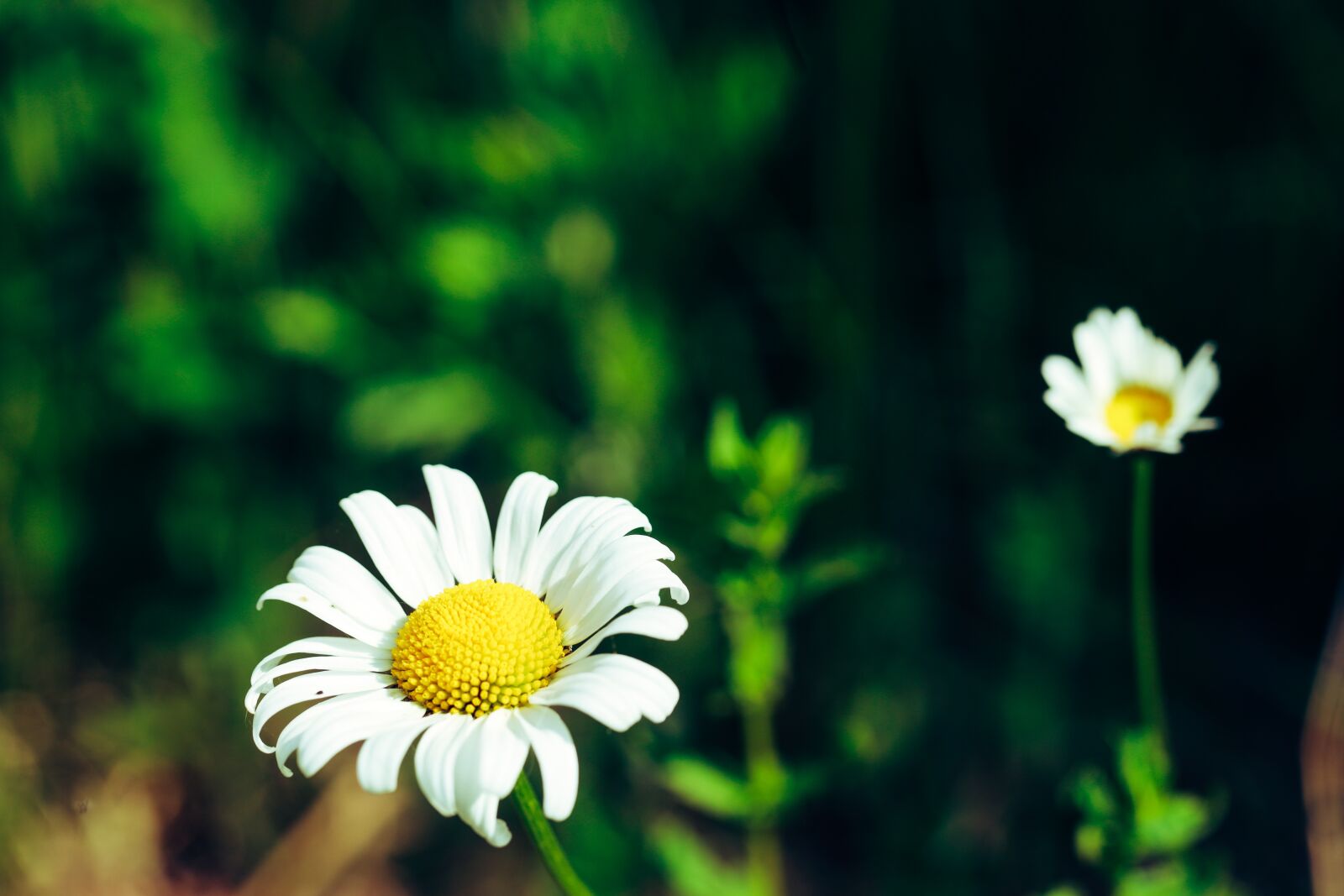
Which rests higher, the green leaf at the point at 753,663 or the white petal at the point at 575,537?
the green leaf at the point at 753,663

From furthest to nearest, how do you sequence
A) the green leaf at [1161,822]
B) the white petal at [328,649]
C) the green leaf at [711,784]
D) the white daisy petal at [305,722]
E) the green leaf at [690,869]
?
the green leaf at [690,869] < the green leaf at [711,784] < the green leaf at [1161,822] < the white petal at [328,649] < the white daisy petal at [305,722]

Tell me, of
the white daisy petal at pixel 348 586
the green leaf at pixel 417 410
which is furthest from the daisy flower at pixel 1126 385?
the green leaf at pixel 417 410

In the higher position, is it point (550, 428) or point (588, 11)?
point (588, 11)

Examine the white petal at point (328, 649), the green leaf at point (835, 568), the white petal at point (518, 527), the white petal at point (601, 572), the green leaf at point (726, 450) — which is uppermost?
the green leaf at point (726, 450)

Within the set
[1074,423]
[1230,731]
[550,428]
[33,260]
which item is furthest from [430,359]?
[1230,731]

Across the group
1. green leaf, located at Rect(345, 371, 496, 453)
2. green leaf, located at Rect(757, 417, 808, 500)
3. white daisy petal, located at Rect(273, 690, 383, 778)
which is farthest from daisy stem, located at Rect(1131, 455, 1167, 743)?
green leaf, located at Rect(345, 371, 496, 453)

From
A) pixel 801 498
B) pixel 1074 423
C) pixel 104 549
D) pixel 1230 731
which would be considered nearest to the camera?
pixel 1074 423

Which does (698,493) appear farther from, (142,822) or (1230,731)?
(142,822)

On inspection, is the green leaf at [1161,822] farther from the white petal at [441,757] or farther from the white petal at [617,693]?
the white petal at [441,757]
